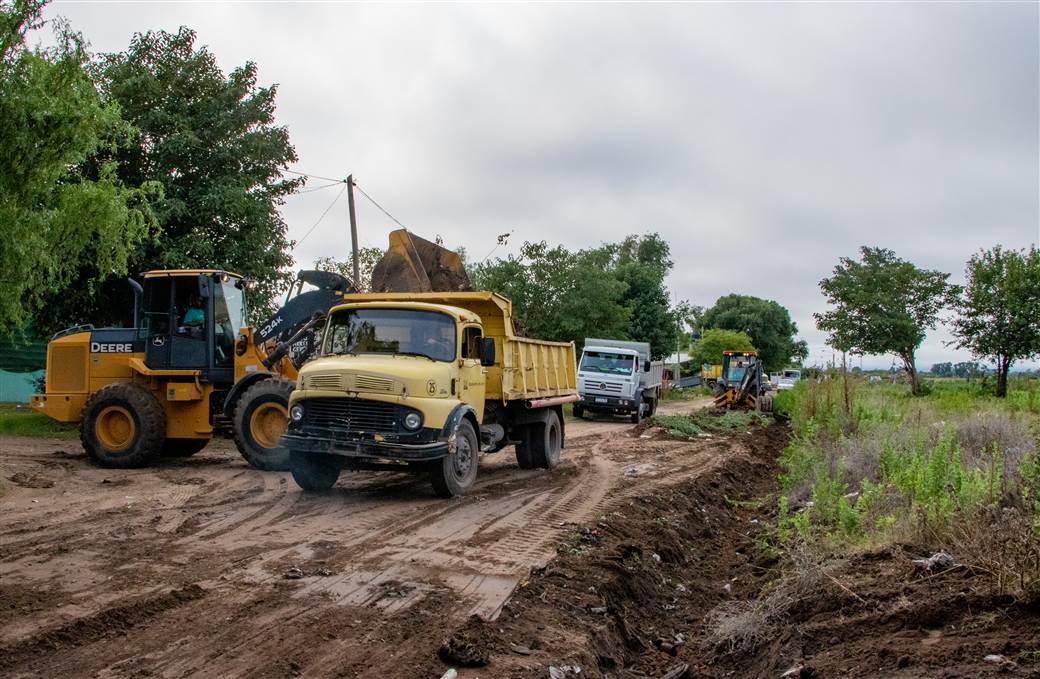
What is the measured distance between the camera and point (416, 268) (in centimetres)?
1609

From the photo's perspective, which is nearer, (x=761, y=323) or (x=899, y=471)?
(x=899, y=471)

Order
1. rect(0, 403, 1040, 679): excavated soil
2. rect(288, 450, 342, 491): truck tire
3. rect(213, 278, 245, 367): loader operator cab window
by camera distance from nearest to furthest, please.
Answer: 1. rect(0, 403, 1040, 679): excavated soil
2. rect(288, 450, 342, 491): truck tire
3. rect(213, 278, 245, 367): loader operator cab window

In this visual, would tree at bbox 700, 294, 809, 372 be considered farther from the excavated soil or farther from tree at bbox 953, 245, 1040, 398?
the excavated soil

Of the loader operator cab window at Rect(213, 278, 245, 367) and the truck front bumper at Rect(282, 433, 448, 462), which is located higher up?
the loader operator cab window at Rect(213, 278, 245, 367)

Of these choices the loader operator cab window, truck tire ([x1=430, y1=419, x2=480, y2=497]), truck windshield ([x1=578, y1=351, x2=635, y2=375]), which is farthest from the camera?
truck windshield ([x1=578, y1=351, x2=635, y2=375])

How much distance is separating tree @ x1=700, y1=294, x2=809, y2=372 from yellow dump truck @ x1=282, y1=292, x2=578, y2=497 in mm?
73768

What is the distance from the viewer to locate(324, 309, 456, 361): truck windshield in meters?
11.2

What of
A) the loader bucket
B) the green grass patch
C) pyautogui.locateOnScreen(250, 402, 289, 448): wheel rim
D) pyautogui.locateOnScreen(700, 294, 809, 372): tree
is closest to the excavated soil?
pyautogui.locateOnScreen(250, 402, 289, 448): wheel rim

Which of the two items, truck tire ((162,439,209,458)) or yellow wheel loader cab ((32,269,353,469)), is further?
truck tire ((162,439,209,458))

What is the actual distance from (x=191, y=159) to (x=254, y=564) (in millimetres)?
14263

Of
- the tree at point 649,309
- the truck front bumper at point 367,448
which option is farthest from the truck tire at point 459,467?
the tree at point 649,309

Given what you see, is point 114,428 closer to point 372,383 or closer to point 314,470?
point 314,470

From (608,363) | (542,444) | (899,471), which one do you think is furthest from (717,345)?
(899,471)

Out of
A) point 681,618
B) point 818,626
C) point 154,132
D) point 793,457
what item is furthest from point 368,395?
point 154,132
